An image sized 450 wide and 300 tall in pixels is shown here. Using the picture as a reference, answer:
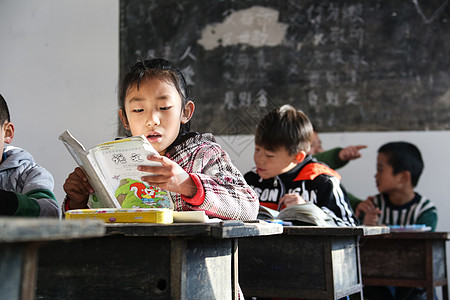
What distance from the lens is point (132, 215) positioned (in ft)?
3.96

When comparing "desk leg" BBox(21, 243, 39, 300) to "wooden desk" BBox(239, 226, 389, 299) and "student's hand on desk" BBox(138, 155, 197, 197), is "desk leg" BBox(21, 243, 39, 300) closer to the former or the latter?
"student's hand on desk" BBox(138, 155, 197, 197)

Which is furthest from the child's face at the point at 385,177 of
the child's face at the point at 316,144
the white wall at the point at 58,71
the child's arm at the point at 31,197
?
the child's arm at the point at 31,197

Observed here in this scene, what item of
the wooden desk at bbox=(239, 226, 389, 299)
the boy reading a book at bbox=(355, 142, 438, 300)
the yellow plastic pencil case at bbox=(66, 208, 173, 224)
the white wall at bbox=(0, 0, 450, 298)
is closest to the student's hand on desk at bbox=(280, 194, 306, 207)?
the wooden desk at bbox=(239, 226, 389, 299)

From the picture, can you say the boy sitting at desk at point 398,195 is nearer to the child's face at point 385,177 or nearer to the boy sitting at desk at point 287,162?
the child's face at point 385,177

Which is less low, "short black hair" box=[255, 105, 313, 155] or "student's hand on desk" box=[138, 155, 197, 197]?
"short black hair" box=[255, 105, 313, 155]

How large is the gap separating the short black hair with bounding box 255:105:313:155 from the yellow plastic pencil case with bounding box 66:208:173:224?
158 cm

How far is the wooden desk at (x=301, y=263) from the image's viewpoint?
1854 mm

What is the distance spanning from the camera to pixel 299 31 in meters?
4.36

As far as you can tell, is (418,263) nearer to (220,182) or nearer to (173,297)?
(220,182)

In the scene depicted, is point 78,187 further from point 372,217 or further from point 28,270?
point 372,217

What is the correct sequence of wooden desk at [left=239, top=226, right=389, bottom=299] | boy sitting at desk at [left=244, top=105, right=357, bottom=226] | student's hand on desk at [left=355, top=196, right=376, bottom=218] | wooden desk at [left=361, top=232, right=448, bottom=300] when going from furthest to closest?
student's hand on desk at [left=355, top=196, right=376, bottom=218] → wooden desk at [left=361, top=232, right=448, bottom=300] → boy sitting at desk at [left=244, top=105, right=357, bottom=226] → wooden desk at [left=239, top=226, right=389, bottom=299]

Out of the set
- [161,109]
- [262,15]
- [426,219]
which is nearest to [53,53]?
[262,15]

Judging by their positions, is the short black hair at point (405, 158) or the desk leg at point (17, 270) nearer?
the desk leg at point (17, 270)

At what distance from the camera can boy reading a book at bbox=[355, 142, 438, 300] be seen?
387 centimetres
